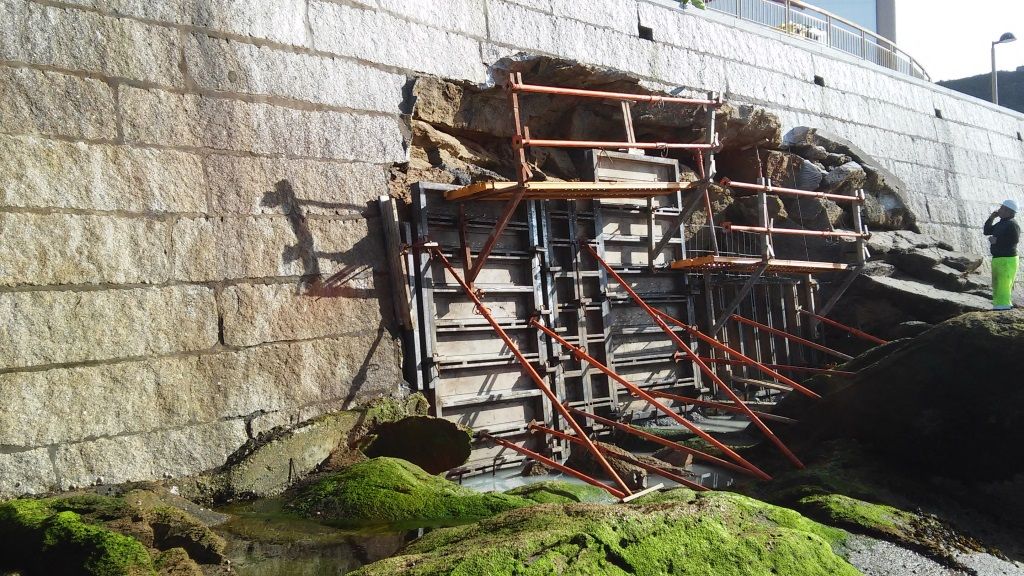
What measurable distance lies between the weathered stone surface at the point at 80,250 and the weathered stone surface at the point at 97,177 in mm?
126

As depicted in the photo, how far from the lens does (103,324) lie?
19.4 ft

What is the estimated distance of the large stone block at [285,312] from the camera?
6590 millimetres

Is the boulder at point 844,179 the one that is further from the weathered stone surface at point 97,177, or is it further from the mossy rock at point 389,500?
the weathered stone surface at point 97,177

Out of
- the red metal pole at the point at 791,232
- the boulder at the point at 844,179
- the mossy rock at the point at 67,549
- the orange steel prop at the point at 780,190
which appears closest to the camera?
the mossy rock at the point at 67,549

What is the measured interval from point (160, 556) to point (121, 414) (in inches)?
73.8

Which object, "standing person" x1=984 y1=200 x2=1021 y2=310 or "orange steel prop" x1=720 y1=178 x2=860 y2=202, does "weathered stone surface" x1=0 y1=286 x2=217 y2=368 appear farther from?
"standing person" x1=984 y1=200 x2=1021 y2=310

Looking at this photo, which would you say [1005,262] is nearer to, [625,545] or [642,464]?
[642,464]

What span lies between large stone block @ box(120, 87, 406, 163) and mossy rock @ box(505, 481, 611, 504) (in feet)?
11.2

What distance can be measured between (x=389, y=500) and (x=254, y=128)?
3.40 metres

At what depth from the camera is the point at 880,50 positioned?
17266 millimetres

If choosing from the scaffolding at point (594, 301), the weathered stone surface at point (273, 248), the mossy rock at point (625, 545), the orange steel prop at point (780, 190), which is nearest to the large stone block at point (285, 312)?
the weathered stone surface at point (273, 248)

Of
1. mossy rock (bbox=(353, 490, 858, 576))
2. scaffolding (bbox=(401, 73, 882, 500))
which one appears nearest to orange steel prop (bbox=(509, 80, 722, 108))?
scaffolding (bbox=(401, 73, 882, 500))

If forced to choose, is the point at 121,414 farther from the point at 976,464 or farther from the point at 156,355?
the point at 976,464

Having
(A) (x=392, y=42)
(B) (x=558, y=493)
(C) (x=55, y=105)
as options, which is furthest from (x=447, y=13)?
(B) (x=558, y=493)
